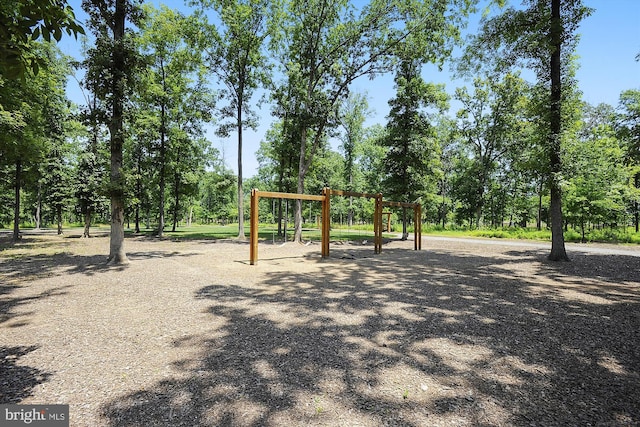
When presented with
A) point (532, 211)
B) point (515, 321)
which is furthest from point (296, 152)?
point (532, 211)

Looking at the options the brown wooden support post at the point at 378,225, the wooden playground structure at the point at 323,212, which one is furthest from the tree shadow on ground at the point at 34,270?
the brown wooden support post at the point at 378,225

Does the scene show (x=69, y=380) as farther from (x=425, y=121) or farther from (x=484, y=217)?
(x=484, y=217)

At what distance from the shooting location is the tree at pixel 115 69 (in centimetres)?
901

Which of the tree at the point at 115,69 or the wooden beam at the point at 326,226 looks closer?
the tree at the point at 115,69

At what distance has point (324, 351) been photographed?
3.84 metres

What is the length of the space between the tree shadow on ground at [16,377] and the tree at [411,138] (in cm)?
1867

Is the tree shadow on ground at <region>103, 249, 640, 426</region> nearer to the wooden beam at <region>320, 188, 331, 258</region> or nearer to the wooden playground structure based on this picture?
the wooden playground structure

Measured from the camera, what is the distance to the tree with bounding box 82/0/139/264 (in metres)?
9.01

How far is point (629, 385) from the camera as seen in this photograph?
3094 millimetres

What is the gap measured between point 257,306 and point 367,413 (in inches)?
139

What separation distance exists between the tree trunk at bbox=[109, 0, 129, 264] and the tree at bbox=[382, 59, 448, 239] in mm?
15069

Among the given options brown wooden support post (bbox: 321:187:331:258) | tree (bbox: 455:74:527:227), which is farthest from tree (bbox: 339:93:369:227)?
brown wooden support post (bbox: 321:187:331:258)

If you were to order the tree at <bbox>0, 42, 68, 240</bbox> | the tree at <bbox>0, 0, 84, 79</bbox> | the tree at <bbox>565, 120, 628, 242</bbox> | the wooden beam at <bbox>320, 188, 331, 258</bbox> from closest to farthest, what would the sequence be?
the tree at <bbox>0, 0, 84, 79</bbox>
the tree at <bbox>0, 42, 68, 240</bbox>
the wooden beam at <bbox>320, 188, 331, 258</bbox>
the tree at <bbox>565, 120, 628, 242</bbox>

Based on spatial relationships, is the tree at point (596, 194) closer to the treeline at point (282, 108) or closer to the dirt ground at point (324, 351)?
the treeline at point (282, 108)
